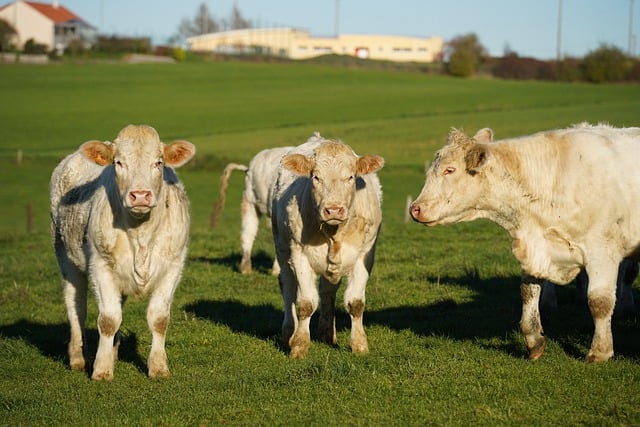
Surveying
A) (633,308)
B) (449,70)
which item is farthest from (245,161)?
(449,70)

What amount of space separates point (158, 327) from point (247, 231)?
871 centimetres

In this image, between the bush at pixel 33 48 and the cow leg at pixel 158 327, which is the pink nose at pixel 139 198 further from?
the bush at pixel 33 48

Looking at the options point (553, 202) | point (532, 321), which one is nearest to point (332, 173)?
point (553, 202)

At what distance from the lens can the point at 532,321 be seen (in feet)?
30.3

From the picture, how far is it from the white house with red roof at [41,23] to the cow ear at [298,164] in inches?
4849

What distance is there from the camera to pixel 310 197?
995cm

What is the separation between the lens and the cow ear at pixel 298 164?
9.73m

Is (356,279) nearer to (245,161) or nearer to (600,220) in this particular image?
(600,220)

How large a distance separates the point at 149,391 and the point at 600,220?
448cm

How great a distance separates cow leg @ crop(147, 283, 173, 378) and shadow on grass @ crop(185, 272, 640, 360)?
2.04 metres

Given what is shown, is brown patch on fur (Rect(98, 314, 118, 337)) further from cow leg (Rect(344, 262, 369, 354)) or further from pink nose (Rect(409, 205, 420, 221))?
pink nose (Rect(409, 205, 420, 221))

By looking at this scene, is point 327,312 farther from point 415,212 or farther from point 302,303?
point 415,212

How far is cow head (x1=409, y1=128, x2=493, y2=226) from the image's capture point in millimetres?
9203

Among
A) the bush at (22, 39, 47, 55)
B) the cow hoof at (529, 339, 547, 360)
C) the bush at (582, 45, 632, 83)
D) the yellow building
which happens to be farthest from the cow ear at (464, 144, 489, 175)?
the yellow building
